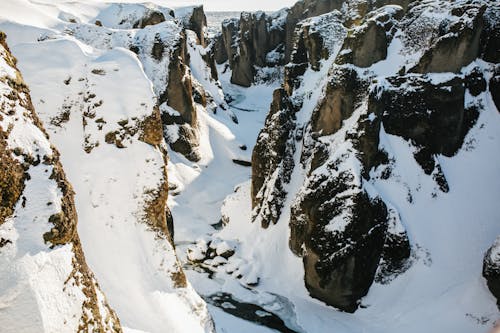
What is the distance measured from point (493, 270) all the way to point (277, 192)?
1679cm

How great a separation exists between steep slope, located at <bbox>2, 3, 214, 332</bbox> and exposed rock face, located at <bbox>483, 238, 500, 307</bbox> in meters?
16.8

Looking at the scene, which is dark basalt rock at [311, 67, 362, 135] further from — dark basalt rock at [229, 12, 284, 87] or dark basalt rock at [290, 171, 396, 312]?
dark basalt rock at [229, 12, 284, 87]

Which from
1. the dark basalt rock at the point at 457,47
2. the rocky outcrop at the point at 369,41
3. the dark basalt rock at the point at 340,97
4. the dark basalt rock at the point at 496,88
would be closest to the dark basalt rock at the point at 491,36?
the dark basalt rock at the point at 457,47

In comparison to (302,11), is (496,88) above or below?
below

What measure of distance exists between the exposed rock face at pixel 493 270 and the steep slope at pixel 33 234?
859 inches

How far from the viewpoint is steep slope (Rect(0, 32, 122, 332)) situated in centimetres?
880

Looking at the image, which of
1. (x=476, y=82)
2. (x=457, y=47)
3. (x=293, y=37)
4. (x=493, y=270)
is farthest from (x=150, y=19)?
(x=493, y=270)

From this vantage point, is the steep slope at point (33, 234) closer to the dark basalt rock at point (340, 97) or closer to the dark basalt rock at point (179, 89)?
the dark basalt rock at point (340, 97)

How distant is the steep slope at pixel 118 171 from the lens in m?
17.7

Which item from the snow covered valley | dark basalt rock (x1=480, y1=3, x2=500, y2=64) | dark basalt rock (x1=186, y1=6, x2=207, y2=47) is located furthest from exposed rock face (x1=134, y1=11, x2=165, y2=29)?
dark basalt rock (x1=480, y1=3, x2=500, y2=64)

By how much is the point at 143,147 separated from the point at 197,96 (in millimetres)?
36406

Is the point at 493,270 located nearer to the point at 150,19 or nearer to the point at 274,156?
the point at 274,156

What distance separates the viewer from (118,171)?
19.9m

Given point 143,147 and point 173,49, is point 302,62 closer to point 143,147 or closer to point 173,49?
point 173,49
